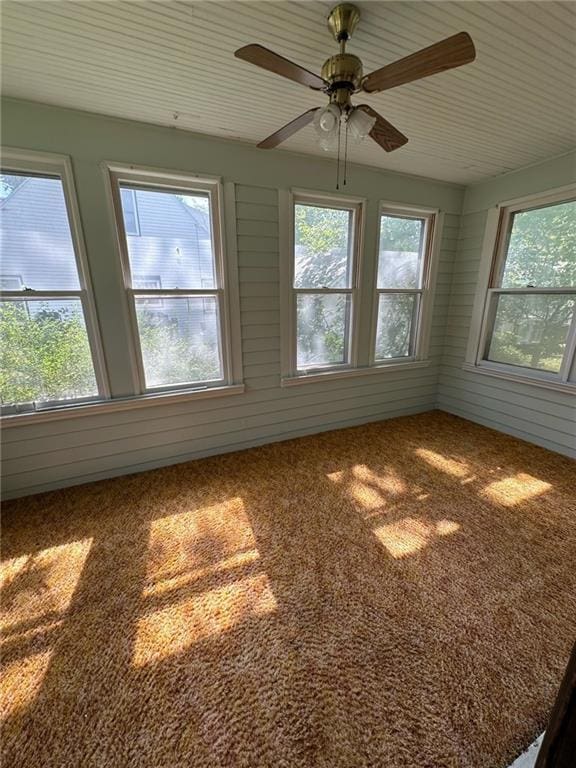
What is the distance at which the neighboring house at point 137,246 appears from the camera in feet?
6.46

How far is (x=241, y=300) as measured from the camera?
8.65 feet

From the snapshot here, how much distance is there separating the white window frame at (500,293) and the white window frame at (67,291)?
3.61 metres

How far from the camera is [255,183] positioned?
2471mm

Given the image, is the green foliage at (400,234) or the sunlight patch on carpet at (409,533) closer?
the sunlight patch on carpet at (409,533)

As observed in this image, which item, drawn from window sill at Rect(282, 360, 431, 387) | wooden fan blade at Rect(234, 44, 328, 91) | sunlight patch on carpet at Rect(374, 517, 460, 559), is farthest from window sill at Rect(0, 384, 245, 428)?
wooden fan blade at Rect(234, 44, 328, 91)

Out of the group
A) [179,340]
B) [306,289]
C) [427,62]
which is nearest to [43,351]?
[179,340]

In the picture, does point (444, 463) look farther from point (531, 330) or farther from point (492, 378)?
point (531, 330)

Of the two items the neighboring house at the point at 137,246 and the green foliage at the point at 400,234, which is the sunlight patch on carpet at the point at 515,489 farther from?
the neighboring house at the point at 137,246

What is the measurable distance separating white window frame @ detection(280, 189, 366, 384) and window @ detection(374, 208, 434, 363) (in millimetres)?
283

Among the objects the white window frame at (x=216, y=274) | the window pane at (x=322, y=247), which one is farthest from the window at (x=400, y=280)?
the white window frame at (x=216, y=274)

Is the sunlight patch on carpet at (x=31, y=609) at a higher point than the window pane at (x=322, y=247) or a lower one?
lower

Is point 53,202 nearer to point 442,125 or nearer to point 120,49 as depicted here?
point 120,49

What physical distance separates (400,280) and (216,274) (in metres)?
1.96

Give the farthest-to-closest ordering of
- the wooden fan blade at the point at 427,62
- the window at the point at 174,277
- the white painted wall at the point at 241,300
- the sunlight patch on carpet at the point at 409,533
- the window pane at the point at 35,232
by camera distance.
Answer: the window at the point at 174,277, the white painted wall at the point at 241,300, the window pane at the point at 35,232, the sunlight patch on carpet at the point at 409,533, the wooden fan blade at the point at 427,62
